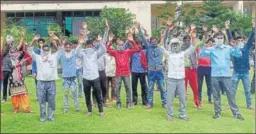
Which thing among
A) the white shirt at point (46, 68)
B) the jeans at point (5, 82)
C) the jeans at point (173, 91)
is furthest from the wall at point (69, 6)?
the white shirt at point (46, 68)

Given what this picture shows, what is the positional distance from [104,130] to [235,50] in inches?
142

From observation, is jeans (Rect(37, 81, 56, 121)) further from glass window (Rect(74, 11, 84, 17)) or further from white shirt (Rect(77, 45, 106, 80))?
glass window (Rect(74, 11, 84, 17))

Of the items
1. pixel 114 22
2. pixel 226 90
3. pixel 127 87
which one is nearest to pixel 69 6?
pixel 114 22

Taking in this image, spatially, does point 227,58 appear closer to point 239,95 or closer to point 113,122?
point 113,122

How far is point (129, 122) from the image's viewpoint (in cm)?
965

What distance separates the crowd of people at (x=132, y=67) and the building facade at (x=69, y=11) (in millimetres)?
26850

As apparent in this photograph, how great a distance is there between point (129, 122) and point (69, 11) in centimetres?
3465

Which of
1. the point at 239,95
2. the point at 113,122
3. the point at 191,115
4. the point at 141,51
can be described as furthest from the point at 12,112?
the point at 239,95

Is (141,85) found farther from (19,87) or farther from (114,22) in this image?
(114,22)

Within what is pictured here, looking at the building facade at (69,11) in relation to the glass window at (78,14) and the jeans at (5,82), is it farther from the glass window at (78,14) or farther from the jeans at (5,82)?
the jeans at (5,82)

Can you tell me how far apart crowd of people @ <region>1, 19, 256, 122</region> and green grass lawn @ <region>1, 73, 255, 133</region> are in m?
0.25

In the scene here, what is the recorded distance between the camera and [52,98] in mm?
9797

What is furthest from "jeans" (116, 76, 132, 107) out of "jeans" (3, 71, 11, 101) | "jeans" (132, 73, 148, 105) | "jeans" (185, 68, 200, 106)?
"jeans" (3, 71, 11, 101)

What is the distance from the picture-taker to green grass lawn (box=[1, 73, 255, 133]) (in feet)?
29.3
